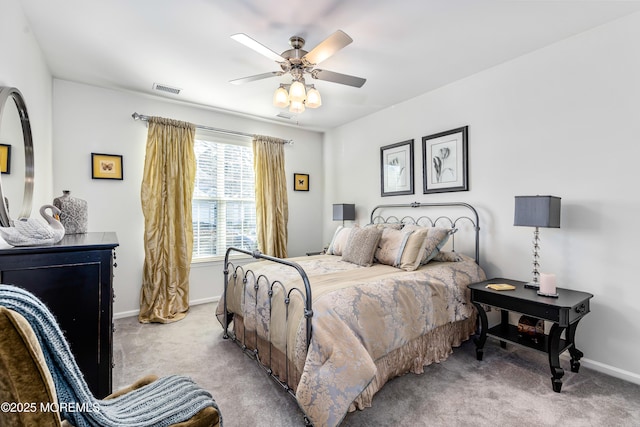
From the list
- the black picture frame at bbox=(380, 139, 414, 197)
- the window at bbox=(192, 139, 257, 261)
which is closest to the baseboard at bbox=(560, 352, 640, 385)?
the black picture frame at bbox=(380, 139, 414, 197)

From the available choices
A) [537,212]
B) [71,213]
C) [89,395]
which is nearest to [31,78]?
[71,213]

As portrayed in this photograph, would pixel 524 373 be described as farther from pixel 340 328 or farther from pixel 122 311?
pixel 122 311

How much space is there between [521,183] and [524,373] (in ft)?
5.36

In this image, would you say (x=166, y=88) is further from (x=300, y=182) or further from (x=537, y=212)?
(x=537, y=212)

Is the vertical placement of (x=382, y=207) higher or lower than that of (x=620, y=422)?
higher

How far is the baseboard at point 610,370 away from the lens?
2232mm

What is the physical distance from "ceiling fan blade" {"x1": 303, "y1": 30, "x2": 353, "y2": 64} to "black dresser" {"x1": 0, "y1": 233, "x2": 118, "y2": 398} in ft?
5.82

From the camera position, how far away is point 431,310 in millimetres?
2396

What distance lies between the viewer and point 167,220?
367 cm

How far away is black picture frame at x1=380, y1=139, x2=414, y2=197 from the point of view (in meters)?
3.87

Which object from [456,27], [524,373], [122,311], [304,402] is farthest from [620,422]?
[122,311]

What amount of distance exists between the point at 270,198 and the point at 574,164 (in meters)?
3.50

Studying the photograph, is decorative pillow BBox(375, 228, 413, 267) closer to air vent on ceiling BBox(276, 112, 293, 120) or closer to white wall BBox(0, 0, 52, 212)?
air vent on ceiling BBox(276, 112, 293, 120)

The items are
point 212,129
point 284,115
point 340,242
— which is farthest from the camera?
point 284,115
